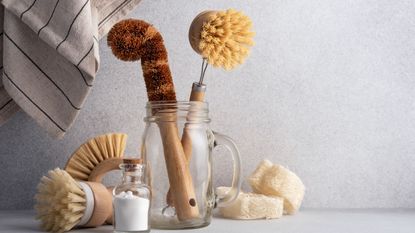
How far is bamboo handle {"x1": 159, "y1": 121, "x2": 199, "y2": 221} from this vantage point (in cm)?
87

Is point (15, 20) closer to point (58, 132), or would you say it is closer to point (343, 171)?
point (58, 132)

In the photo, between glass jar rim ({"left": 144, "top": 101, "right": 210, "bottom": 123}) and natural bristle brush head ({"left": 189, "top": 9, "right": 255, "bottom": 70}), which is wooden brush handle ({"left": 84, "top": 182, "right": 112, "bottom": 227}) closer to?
glass jar rim ({"left": 144, "top": 101, "right": 210, "bottom": 123})

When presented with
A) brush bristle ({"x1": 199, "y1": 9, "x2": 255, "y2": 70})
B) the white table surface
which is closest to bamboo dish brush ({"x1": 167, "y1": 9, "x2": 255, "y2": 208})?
brush bristle ({"x1": 199, "y1": 9, "x2": 255, "y2": 70})

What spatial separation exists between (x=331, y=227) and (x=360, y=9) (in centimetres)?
42

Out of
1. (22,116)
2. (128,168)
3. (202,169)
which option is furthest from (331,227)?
(22,116)

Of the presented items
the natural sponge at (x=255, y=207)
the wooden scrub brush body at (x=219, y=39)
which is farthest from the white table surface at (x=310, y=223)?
the wooden scrub brush body at (x=219, y=39)

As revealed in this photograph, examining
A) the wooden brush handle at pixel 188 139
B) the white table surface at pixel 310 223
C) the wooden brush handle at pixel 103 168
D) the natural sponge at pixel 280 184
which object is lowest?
the white table surface at pixel 310 223

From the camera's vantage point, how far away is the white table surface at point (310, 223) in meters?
0.89

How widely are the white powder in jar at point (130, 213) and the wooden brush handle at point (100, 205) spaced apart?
47 mm

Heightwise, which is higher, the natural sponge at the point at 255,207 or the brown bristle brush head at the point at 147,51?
the brown bristle brush head at the point at 147,51

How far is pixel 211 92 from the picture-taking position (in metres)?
1.11

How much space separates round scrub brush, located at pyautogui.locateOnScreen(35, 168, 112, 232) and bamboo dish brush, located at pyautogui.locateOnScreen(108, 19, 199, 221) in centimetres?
10

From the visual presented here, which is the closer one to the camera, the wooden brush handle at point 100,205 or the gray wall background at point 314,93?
the wooden brush handle at point 100,205

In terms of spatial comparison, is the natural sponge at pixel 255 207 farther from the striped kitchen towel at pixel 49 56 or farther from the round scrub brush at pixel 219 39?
the striped kitchen towel at pixel 49 56
